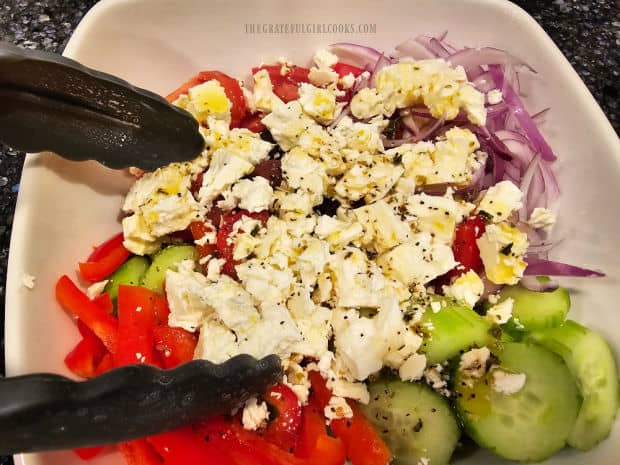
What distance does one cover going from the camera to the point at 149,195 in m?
1.82

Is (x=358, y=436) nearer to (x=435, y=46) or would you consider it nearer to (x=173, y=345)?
(x=173, y=345)

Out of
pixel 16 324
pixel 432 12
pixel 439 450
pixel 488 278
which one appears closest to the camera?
pixel 16 324

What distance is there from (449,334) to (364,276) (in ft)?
0.96

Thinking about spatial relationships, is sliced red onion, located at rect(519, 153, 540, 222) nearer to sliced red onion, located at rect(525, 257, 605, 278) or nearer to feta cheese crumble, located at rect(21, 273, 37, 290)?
sliced red onion, located at rect(525, 257, 605, 278)

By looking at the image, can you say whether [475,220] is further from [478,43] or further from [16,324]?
[16,324]

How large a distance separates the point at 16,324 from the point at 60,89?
664mm

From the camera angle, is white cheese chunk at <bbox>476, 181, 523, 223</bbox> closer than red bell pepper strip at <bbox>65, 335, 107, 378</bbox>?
No

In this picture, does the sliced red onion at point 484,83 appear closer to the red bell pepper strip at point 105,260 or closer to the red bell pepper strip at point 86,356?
the red bell pepper strip at point 105,260

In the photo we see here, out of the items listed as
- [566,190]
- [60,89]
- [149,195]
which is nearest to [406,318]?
[566,190]

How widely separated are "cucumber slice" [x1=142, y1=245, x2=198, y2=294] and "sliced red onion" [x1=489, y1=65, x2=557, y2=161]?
47.3 inches

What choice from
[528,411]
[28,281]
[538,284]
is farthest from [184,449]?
[538,284]

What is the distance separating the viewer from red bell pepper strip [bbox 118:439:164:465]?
1.48m

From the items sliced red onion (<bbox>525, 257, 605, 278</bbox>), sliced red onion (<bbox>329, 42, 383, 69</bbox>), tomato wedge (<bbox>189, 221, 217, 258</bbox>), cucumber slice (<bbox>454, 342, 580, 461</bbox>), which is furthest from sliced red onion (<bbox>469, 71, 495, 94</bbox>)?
tomato wedge (<bbox>189, 221, 217, 258</bbox>)

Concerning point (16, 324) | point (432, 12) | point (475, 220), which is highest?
point (432, 12)
